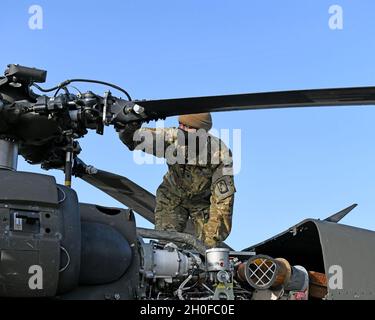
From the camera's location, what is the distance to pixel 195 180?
661 centimetres

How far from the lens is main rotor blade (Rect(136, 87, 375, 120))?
4387mm

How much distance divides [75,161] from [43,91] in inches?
36.3

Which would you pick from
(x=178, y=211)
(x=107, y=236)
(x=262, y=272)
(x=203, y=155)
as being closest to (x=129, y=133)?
(x=107, y=236)

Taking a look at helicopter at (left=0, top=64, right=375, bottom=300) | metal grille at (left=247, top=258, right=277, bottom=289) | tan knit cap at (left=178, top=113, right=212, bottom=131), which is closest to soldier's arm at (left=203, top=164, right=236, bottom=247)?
tan knit cap at (left=178, top=113, right=212, bottom=131)

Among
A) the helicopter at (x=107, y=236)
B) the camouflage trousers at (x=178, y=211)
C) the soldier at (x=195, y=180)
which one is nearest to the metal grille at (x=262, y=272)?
the helicopter at (x=107, y=236)

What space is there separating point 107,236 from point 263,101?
1418 mm

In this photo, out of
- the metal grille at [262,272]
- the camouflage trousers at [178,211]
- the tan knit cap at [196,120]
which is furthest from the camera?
the camouflage trousers at [178,211]

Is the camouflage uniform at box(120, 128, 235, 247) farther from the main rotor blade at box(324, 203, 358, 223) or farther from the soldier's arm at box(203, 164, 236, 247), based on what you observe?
the main rotor blade at box(324, 203, 358, 223)

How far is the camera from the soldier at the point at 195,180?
6.26 meters

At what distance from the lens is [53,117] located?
4473 mm

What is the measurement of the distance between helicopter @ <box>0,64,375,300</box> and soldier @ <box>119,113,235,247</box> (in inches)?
29.1

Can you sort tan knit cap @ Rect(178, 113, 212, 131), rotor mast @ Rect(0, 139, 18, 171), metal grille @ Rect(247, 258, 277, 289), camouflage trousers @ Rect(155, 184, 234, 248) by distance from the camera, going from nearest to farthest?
rotor mast @ Rect(0, 139, 18, 171), metal grille @ Rect(247, 258, 277, 289), tan knit cap @ Rect(178, 113, 212, 131), camouflage trousers @ Rect(155, 184, 234, 248)

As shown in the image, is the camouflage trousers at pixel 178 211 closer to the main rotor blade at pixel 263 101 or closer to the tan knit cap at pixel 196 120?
the tan knit cap at pixel 196 120
